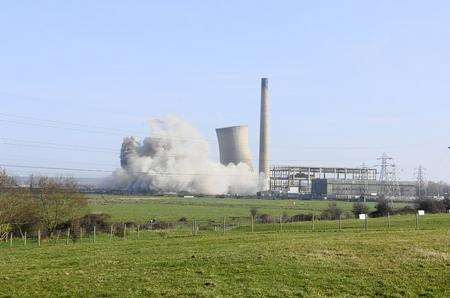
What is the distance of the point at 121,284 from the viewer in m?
13.7

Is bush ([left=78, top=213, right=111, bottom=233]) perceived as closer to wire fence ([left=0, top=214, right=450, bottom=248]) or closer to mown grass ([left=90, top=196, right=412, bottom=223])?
wire fence ([left=0, top=214, right=450, bottom=248])

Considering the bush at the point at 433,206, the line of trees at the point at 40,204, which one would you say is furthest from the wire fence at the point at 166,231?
the bush at the point at 433,206

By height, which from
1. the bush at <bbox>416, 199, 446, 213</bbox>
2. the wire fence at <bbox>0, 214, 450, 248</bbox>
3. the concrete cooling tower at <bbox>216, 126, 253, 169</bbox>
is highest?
the concrete cooling tower at <bbox>216, 126, 253, 169</bbox>

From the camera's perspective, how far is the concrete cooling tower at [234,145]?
440ft

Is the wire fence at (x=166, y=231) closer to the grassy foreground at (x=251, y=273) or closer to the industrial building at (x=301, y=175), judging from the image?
the grassy foreground at (x=251, y=273)

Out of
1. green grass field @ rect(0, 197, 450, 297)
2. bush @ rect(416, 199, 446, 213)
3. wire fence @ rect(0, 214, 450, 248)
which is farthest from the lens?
bush @ rect(416, 199, 446, 213)

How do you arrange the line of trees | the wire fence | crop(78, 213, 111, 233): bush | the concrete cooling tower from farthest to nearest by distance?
the concrete cooling tower < crop(78, 213, 111, 233): bush < the line of trees < the wire fence

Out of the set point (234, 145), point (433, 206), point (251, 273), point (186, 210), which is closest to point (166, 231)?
point (251, 273)

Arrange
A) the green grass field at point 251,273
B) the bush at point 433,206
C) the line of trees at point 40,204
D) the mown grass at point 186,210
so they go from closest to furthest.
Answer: the green grass field at point 251,273 < the line of trees at point 40,204 < the mown grass at point 186,210 < the bush at point 433,206

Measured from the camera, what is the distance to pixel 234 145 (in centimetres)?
13938

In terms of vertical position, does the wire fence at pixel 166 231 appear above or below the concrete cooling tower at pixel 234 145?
below

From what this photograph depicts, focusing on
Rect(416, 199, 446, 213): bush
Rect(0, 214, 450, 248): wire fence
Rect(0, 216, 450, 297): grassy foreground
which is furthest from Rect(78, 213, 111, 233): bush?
Rect(416, 199, 446, 213): bush

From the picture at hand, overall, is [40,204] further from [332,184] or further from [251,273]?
[332,184]

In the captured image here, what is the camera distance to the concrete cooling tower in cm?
13400
